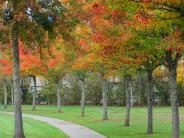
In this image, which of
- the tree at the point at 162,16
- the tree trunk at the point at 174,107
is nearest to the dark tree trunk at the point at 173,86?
the tree trunk at the point at 174,107

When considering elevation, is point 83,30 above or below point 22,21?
above

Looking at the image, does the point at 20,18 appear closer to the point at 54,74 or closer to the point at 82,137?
the point at 82,137

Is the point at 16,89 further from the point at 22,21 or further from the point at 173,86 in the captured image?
the point at 173,86

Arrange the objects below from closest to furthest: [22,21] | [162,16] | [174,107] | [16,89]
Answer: [162,16] < [174,107] < [22,21] < [16,89]

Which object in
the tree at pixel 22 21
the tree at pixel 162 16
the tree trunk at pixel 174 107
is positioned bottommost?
the tree trunk at pixel 174 107

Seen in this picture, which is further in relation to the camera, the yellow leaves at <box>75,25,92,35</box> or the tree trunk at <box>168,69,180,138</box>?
the yellow leaves at <box>75,25,92,35</box>

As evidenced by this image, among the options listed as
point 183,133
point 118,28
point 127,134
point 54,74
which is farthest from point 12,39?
point 54,74

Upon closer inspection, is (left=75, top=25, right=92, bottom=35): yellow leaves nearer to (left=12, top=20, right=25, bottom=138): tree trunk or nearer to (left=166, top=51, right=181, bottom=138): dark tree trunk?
(left=12, top=20, right=25, bottom=138): tree trunk

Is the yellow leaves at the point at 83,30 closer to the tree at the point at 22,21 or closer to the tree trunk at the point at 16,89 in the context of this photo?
the tree at the point at 22,21

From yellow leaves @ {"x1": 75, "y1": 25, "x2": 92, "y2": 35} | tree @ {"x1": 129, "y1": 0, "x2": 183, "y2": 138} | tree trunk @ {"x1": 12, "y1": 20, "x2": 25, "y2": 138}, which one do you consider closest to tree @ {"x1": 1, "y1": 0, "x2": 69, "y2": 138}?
tree trunk @ {"x1": 12, "y1": 20, "x2": 25, "y2": 138}

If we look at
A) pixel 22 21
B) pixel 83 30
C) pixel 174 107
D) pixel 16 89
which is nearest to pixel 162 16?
pixel 174 107

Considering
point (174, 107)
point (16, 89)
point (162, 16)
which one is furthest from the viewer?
point (16, 89)

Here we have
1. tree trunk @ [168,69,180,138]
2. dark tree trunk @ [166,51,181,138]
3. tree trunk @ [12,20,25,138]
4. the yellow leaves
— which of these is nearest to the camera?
tree trunk @ [168,69,180,138]

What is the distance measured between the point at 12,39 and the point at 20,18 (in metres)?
1.02
